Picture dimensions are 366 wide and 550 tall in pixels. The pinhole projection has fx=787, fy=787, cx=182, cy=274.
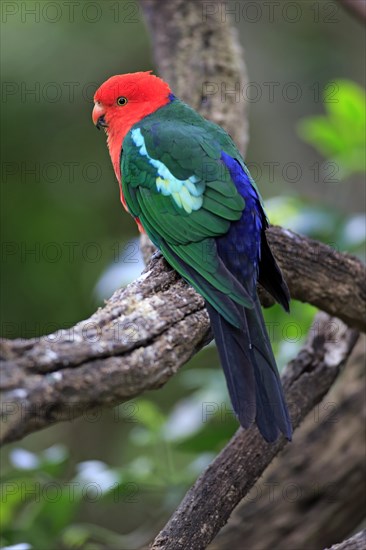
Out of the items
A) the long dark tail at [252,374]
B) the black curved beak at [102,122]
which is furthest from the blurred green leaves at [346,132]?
the long dark tail at [252,374]

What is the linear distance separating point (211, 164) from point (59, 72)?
3.98 m

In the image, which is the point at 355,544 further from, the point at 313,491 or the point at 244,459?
the point at 313,491

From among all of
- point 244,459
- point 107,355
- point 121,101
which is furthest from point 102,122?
point 107,355

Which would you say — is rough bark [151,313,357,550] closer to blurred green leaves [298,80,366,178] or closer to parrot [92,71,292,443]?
parrot [92,71,292,443]

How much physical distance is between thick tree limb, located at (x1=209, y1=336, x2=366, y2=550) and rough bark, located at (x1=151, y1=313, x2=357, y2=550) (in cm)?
51

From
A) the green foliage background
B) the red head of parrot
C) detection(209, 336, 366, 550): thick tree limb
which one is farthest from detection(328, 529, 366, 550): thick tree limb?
the green foliage background

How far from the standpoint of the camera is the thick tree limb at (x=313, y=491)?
11.4ft

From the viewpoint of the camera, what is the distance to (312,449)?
12.0ft

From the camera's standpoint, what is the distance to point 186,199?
115 inches

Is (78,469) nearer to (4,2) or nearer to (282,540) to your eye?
(282,540)

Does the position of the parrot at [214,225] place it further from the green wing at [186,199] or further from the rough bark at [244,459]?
the rough bark at [244,459]

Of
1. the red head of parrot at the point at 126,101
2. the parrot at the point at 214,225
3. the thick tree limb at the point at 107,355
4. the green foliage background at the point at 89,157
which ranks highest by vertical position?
the green foliage background at the point at 89,157

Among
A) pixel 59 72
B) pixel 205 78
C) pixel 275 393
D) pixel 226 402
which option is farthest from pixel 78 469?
pixel 59 72

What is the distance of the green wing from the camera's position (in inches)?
103
